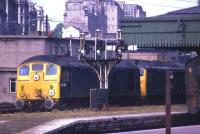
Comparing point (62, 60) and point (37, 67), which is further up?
point (62, 60)

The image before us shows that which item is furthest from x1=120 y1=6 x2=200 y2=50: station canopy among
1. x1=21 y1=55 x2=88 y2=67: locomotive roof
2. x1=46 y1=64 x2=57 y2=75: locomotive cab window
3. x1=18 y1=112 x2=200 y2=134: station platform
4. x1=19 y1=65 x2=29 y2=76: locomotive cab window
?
x1=19 y1=65 x2=29 y2=76: locomotive cab window

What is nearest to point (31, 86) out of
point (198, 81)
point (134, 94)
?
point (134, 94)

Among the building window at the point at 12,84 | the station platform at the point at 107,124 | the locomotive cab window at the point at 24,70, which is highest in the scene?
the locomotive cab window at the point at 24,70

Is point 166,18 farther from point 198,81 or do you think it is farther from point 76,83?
point 76,83

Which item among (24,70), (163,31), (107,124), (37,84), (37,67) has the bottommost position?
(107,124)

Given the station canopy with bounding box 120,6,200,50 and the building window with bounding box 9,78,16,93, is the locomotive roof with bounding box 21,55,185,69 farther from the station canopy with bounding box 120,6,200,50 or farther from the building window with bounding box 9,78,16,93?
the building window with bounding box 9,78,16,93

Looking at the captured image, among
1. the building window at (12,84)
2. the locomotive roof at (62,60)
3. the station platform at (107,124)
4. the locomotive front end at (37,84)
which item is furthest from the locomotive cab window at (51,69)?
the building window at (12,84)

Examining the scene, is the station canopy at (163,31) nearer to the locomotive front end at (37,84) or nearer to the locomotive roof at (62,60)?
the locomotive roof at (62,60)

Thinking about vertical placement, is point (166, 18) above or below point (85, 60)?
above

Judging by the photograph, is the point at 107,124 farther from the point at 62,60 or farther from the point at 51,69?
the point at 62,60

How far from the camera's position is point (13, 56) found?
51.2 metres

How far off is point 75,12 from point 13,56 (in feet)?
239

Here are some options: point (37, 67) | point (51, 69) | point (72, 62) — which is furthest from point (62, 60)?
point (37, 67)

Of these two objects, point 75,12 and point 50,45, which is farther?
point 75,12
